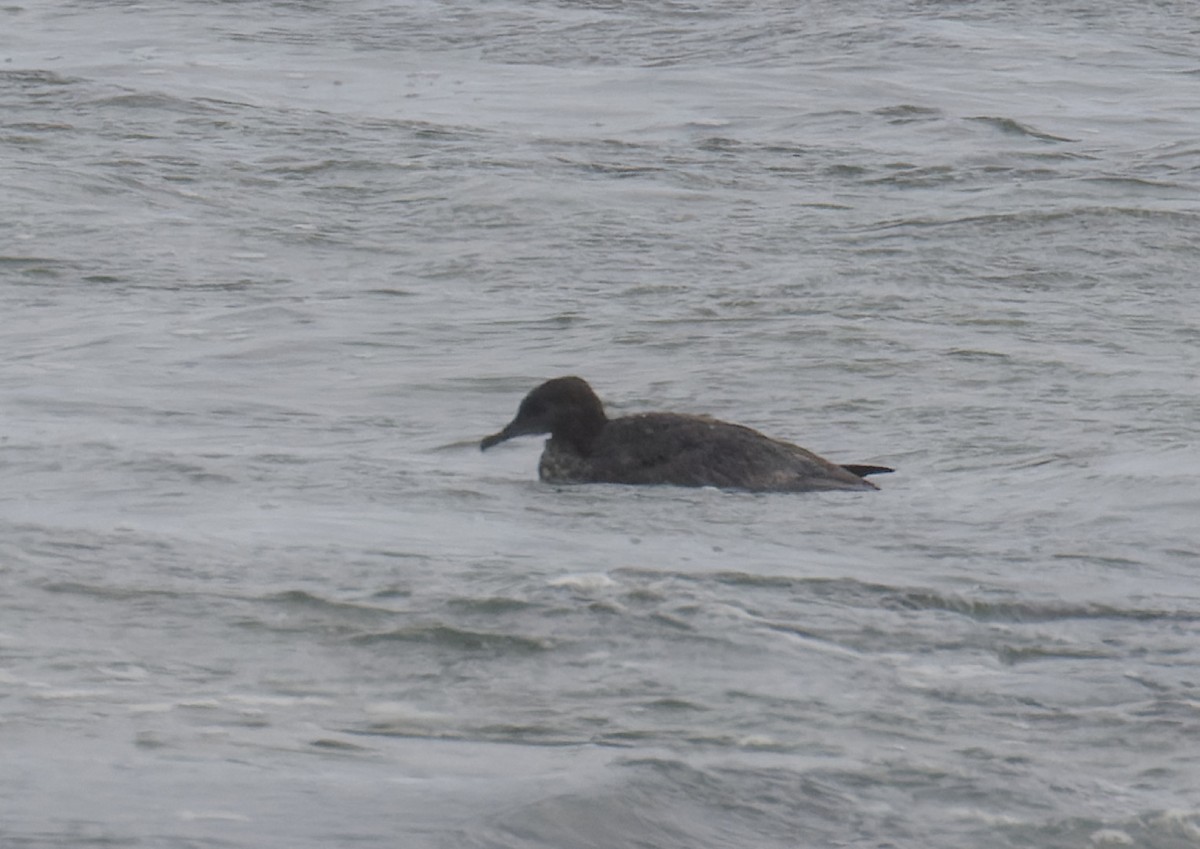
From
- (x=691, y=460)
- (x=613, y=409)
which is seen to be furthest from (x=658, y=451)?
(x=613, y=409)

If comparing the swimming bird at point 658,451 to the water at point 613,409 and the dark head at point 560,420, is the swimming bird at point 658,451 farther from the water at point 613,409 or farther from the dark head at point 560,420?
the water at point 613,409

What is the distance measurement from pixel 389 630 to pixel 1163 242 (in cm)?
1015

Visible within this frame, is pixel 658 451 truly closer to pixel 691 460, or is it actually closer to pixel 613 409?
pixel 691 460

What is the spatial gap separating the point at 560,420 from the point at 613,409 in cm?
185

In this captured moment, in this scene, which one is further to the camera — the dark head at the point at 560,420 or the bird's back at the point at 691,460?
the dark head at the point at 560,420

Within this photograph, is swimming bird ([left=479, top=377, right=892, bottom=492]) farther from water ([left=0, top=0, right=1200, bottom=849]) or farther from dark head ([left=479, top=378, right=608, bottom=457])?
water ([left=0, top=0, right=1200, bottom=849])

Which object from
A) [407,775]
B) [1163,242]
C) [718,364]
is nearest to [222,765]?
[407,775]

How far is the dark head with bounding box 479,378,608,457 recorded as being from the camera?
10805mm

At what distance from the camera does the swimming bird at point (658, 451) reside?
10.2 meters

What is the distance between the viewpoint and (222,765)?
626 cm

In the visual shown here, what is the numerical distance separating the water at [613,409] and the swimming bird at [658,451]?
0.19 metres

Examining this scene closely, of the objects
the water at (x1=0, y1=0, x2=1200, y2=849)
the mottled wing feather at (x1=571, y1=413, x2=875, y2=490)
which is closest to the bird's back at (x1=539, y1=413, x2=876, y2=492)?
the mottled wing feather at (x1=571, y1=413, x2=875, y2=490)

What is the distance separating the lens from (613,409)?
12.6 metres

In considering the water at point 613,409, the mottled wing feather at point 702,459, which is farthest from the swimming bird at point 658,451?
the water at point 613,409
